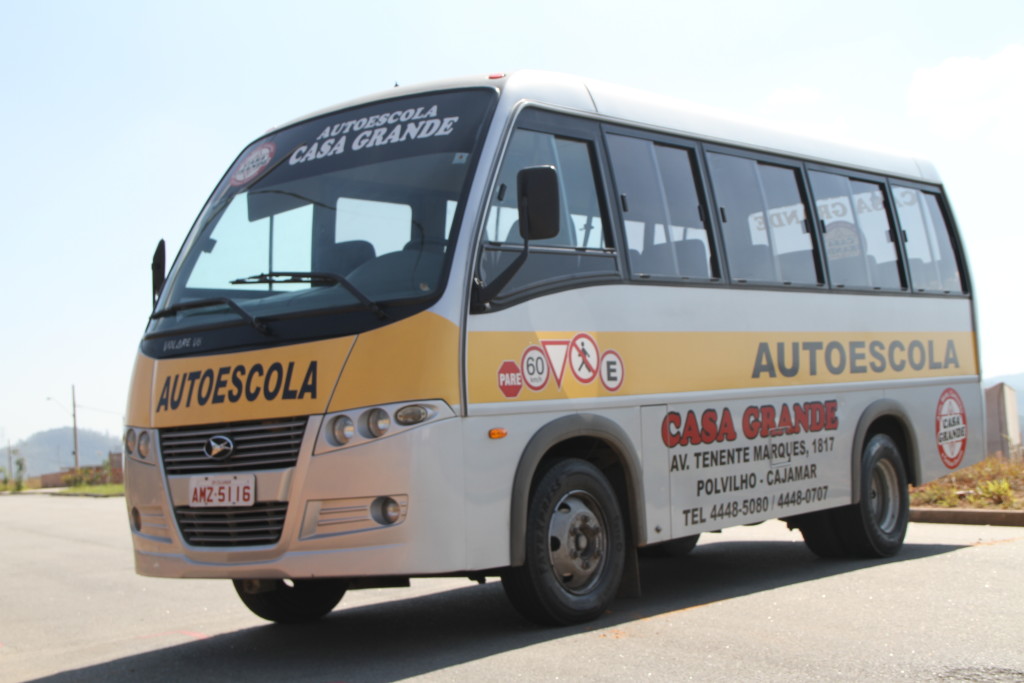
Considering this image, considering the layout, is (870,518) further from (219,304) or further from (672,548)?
(219,304)

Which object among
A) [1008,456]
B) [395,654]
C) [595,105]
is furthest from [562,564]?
[1008,456]

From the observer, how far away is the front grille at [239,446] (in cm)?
688

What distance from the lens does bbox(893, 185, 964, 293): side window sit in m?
11.7

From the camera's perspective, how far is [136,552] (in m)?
7.70

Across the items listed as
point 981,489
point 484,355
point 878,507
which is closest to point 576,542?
point 484,355

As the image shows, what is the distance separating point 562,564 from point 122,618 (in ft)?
13.8

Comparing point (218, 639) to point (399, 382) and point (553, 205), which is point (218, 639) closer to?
point (399, 382)

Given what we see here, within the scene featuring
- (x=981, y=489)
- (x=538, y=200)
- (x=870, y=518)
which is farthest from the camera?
(x=981, y=489)

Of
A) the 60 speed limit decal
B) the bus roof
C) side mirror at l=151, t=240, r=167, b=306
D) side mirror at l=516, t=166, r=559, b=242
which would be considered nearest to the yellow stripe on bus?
the 60 speed limit decal

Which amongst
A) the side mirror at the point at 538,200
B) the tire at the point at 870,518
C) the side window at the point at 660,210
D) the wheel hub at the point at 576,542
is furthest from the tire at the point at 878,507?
the side mirror at the point at 538,200

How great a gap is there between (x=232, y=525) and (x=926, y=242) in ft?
24.7

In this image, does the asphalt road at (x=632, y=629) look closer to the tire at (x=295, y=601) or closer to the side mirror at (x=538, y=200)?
the tire at (x=295, y=601)

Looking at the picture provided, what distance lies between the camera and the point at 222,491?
704cm

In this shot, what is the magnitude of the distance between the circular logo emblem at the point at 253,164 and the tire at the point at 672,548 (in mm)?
4998
